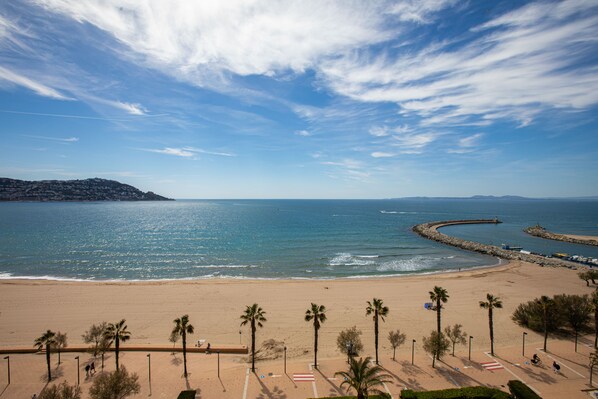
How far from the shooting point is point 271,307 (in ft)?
124

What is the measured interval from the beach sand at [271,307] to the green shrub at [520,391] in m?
7.89

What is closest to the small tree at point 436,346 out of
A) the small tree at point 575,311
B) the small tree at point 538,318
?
the small tree at point 538,318

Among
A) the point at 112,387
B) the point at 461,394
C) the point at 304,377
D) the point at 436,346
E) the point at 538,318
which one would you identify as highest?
the point at 112,387

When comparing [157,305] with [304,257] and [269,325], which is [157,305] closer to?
[269,325]

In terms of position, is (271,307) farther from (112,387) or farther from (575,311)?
(575,311)

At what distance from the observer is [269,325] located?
32.8 metres

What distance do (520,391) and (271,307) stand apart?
25892 millimetres

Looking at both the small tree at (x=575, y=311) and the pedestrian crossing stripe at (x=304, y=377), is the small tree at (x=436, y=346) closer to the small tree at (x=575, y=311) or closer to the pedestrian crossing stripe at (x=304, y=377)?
the pedestrian crossing stripe at (x=304, y=377)

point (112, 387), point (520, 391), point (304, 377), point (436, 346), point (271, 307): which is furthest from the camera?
point (271, 307)

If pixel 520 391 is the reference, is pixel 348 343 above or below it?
above

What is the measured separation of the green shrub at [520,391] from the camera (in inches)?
741

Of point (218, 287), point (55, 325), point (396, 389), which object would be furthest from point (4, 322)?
point (396, 389)

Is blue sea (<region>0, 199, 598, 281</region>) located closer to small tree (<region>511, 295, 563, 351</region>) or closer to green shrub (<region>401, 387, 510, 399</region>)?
small tree (<region>511, 295, 563, 351</region>)

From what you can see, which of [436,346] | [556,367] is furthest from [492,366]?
[436,346]
